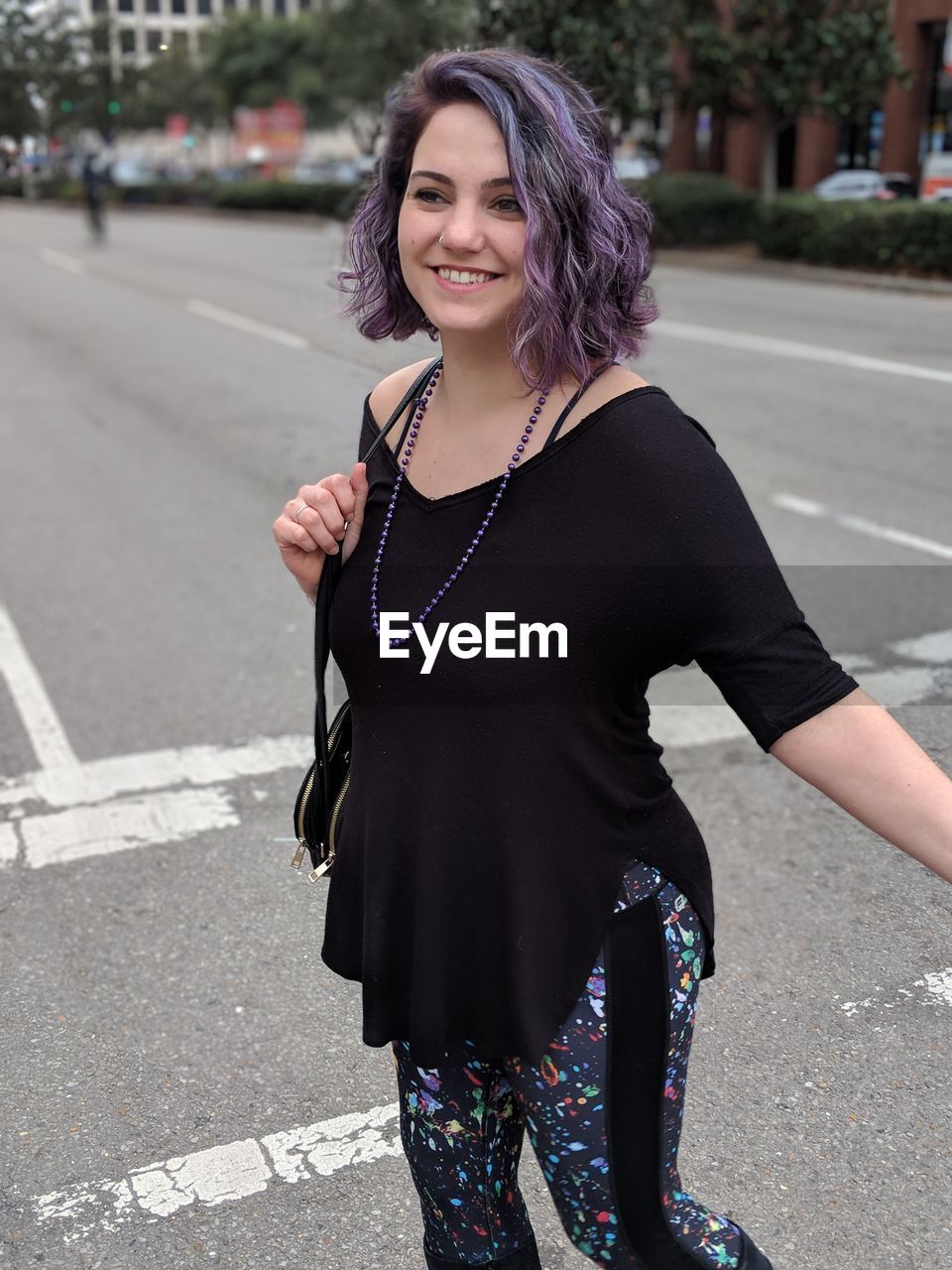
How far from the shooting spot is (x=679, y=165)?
133 feet

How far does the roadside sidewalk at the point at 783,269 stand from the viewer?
18.9 m

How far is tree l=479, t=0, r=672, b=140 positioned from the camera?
992 cm

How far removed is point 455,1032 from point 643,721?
1.53 feet

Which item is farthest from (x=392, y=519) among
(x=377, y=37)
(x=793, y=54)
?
(x=377, y=37)

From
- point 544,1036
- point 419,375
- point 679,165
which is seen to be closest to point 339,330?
point 419,375

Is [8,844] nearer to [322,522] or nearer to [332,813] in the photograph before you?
[332,813]

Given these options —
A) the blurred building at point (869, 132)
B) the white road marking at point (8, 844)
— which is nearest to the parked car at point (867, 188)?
the blurred building at point (869, 132)

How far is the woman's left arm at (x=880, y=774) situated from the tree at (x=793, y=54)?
2420 cm

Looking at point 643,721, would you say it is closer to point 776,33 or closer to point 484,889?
point 484,889

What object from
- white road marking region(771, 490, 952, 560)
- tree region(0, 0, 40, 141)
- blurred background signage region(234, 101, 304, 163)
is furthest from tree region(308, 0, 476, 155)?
white road marking region(771, 490, 952, 560)

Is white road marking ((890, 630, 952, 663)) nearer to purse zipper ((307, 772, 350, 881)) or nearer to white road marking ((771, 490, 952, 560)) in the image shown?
white road marking ((771, 490, 952, 560))

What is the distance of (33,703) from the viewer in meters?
5.29

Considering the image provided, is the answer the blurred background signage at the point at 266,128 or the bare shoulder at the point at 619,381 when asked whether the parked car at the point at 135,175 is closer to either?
the blurred background signage at the point at 266,128

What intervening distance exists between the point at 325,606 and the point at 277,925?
1959 millimetres
